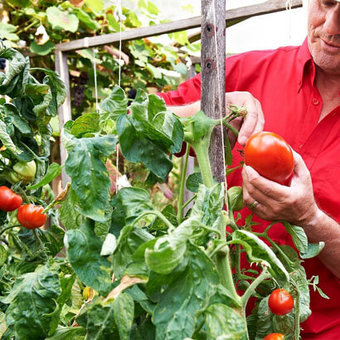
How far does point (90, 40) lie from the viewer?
2.47 meters

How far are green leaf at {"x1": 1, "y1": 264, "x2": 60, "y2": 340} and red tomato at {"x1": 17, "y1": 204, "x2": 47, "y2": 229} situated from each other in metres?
0.31

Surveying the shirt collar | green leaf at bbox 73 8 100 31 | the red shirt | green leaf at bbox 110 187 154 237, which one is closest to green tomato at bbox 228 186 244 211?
green leaf at bbox 110 187 154 237

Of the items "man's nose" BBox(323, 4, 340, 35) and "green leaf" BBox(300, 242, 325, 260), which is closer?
"green leaf" BBox(300, 242, 325, 260)

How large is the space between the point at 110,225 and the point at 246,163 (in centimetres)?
28

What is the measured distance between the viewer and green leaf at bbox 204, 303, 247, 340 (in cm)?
60

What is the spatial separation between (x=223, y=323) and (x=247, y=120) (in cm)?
47

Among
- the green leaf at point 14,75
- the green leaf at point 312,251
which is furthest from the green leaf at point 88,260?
the green leaf at point 14,75

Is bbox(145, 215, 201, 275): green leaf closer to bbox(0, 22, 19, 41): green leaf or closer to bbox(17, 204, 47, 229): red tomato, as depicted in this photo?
bbox(17, 204, 47, 229): red tomato

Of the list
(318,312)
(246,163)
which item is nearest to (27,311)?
(246,163)

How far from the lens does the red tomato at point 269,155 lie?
841 mm

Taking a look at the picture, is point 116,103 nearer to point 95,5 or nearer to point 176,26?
point 176,26

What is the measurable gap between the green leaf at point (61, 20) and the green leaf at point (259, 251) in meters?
2.08

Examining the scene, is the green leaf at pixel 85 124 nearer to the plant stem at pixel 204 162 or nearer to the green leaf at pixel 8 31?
the plant stem at pixel 204 162

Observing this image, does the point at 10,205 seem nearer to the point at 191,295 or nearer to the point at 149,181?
the point at 149,181
